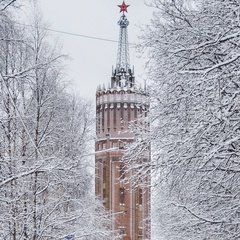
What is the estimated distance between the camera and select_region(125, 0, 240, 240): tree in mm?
7438

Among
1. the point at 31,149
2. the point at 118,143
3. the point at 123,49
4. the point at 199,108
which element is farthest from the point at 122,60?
the point at 199,108

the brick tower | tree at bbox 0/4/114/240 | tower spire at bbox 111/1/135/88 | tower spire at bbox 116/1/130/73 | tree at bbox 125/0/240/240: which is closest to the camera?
tree at bbox 125/0/240/240

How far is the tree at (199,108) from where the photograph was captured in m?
7.44

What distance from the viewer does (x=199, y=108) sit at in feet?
25.9

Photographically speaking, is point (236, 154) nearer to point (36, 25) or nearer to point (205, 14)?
point (205, 14)

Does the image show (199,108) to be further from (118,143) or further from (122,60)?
(122,60)

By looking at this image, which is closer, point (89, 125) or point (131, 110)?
point (89, 125)

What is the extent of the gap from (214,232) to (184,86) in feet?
7.21

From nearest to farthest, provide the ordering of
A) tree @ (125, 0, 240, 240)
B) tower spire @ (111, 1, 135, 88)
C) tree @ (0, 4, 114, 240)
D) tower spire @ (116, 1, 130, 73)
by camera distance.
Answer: tree @ (125, 0, 240, 240) < tree @ (0, 4, 114, 240) < tower spire @ (111, 1, 135, 88) < tower spire @ (116, 1, 130, 73)

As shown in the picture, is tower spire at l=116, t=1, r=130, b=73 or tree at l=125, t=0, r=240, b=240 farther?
tower spire at l=116, t=1, r=130, b=73

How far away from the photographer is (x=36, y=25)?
1418 cm

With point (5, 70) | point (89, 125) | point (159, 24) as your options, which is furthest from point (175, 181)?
point (89, 125)

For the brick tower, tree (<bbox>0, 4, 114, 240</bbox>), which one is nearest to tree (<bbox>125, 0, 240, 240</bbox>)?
tree (<bbox>0, 4, 114, 240</bbox>)

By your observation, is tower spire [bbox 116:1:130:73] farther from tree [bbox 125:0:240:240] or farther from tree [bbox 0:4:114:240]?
tree [bbox 125:0:240:240]
